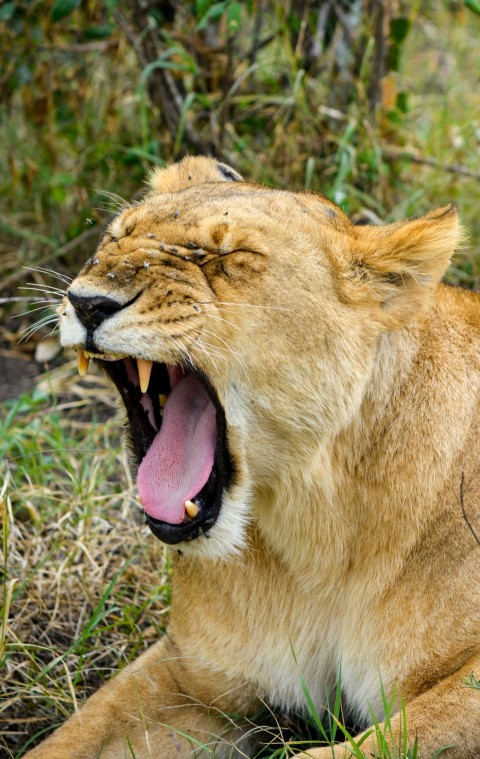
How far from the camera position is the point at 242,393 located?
2412mm

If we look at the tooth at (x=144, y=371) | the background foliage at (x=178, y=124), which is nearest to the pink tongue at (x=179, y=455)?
the tooth at (x=144, y=371)

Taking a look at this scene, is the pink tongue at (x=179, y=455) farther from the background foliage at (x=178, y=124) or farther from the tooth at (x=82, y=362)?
the background foliage at (x=178, y=124)

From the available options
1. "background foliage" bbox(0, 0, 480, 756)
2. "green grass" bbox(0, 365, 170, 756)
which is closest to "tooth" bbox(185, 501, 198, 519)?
"green grass" bbox(0, 365, 170, 756)

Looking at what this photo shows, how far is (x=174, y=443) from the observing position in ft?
8.52

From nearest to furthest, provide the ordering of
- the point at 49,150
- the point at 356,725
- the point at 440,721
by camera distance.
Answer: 1. the point at 440,721
2. the point at 356,725
3. the point at 49,150

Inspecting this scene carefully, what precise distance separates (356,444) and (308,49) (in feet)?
10.8

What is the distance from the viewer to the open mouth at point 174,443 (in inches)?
97.5

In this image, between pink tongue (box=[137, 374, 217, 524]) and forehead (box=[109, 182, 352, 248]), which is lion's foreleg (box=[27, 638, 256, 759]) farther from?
forehead (box=[109, 182, 352, 248])

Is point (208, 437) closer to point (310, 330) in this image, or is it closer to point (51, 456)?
point (310, 330)

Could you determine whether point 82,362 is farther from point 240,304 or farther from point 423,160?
point 423,160

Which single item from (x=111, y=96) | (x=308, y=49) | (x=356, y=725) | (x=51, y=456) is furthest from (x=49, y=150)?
(x=356, y=725)

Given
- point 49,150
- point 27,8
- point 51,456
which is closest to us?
point 51,456

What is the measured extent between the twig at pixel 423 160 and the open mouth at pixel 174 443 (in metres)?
2.85

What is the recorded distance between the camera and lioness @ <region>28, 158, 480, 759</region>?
238cm
